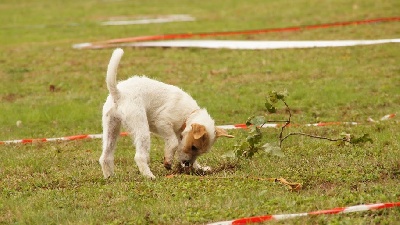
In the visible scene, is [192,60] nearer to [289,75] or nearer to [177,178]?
[289,75]

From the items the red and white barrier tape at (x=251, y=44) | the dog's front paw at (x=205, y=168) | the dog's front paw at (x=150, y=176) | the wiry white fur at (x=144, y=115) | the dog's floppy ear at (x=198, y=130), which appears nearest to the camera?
the dog's front paw at (x=150, y=176)

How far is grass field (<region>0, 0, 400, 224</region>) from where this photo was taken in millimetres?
7414

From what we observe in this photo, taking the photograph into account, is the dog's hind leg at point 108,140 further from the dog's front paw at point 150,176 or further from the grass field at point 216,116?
the dog's front paw at point 150,176

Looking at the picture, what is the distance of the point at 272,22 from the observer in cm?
2550

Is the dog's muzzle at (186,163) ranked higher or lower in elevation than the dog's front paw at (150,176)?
lower

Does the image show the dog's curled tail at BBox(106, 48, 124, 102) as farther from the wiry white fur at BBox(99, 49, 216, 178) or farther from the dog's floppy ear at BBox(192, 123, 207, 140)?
the dog's floppy ear at BBox(192, 123, 207, 140)

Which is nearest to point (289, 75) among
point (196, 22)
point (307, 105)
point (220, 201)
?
point (307, 105)

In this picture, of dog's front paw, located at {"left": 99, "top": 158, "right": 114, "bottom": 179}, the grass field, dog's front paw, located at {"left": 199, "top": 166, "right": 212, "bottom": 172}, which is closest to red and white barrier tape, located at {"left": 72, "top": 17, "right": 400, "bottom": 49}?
the grass field

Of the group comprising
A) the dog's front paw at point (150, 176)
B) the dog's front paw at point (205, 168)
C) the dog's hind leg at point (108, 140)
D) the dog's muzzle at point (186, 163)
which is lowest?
the dog's front paw at point (205, 168)

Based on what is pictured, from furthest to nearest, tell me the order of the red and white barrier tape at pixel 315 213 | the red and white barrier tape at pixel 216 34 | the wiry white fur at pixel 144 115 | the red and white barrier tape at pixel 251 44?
the red and white barrier tape at pixel 216 34 < the red and white barrier tape at pixel 251 44 < the wiry white fur at pixel 144 115 < the red and white barrier tape at pixel 315 213

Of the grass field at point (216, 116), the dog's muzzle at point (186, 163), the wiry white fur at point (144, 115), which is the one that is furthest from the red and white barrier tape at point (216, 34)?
the dog's muzzle at point (186, 163)

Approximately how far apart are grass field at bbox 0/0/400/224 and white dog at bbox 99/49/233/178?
0.34 meters

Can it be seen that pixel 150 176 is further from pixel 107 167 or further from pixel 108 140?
pixel 108 140

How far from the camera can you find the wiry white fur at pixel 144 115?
8859 millimetres
